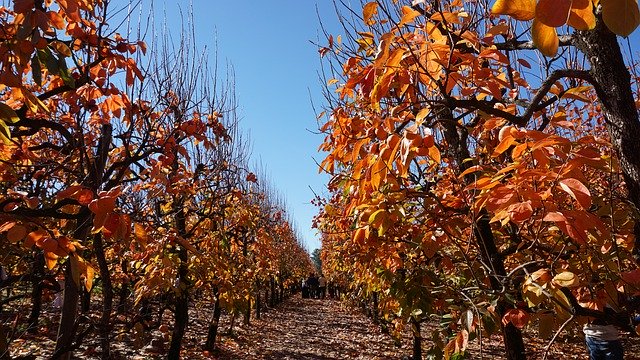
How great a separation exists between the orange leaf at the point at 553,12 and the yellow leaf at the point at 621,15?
64mm

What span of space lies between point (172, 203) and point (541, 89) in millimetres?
6629

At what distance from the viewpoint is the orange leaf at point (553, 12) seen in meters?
0.70

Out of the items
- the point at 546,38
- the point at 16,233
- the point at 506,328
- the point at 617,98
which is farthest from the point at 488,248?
the point at 16,233

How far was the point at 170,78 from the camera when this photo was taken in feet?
19.4

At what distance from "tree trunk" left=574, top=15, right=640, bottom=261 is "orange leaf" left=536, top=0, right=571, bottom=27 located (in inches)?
65.4

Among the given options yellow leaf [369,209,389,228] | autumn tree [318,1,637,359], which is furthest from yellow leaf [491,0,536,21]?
yellow leaf [369,209,389,228]

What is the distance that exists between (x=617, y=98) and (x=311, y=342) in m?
11.4

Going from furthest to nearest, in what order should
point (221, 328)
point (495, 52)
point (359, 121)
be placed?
point (221, 328), point (359, 121), point (495, 52)

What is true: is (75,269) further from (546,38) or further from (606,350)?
(606,350)

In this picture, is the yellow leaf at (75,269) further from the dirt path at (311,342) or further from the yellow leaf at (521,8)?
the dirt path at (311,342)

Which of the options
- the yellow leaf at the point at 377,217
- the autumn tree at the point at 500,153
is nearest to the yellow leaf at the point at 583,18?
the autumn tree at the point at 500,153

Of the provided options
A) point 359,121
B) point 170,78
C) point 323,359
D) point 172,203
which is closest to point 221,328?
point 323,359

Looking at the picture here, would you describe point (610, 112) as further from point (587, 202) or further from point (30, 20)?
point (30, 20)

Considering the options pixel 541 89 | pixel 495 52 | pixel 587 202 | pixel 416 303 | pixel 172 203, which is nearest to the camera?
pixel 587 202
